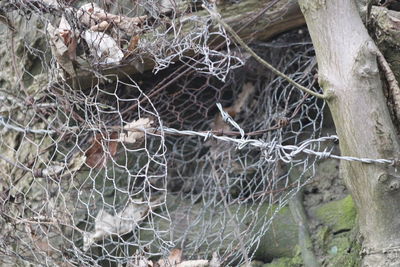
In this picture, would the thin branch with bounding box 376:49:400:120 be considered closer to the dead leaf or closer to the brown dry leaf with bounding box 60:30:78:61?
the dead leaf

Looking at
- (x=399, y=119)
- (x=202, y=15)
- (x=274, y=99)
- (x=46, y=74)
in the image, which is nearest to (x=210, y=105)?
(x=274, y=99)

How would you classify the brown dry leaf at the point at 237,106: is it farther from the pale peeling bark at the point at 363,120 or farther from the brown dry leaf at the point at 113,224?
the pale peeling bark at the point at 363,120

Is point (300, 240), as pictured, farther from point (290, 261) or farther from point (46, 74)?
point (46, 74)

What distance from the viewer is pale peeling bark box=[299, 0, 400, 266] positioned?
182cm

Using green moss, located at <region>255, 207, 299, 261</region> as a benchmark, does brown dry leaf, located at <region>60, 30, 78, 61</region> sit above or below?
above

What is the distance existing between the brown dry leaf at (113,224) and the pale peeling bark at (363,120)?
776 mm

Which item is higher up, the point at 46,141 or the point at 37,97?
Result: the point at 37,97

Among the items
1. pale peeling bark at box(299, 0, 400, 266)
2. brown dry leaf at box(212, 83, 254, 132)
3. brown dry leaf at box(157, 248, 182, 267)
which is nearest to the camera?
pale peeling bark at box(299, 0, 400, 266)

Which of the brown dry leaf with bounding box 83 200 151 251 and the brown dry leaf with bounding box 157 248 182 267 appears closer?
the brown dry leaf with bounding box 157 248 182 267

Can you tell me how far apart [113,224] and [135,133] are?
378 millimetres

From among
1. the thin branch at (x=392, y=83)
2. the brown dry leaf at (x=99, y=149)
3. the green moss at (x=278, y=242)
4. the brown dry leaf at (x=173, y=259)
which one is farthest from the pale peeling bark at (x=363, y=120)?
the brown dry leaf at (x=99, y=149)

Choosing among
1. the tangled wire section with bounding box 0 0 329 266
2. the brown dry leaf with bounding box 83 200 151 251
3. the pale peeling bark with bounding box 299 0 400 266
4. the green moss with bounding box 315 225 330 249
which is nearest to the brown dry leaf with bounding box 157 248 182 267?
the tangled wire section with bounding box 0 0 329 266

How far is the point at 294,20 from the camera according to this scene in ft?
8.25

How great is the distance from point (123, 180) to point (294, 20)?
944 mm
